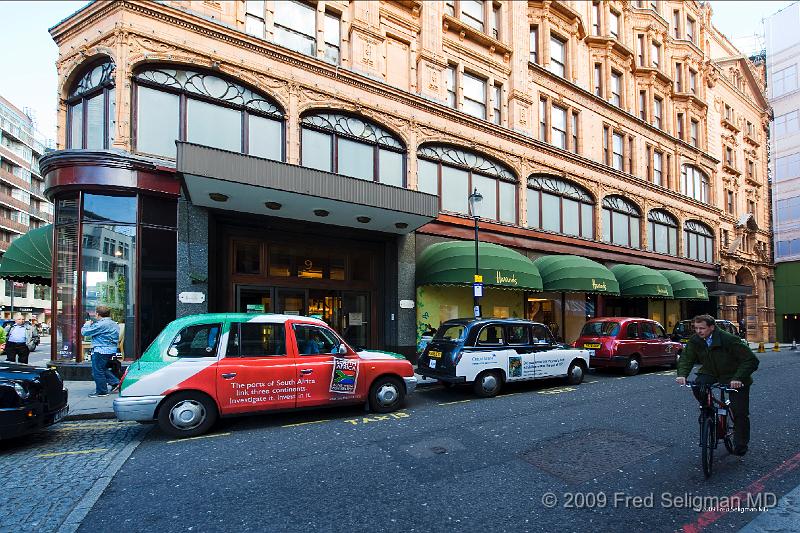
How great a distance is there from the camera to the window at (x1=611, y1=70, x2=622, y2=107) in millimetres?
25453

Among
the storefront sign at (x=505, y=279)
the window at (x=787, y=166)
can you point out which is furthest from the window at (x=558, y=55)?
the window at (x=787, y=166)

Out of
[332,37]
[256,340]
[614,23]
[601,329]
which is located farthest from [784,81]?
[256,340]

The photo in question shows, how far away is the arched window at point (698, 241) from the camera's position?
1147 inches

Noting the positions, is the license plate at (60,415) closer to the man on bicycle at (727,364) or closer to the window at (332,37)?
the man on bicycle at (727,364)

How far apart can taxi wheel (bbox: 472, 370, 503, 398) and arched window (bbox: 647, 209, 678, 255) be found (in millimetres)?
20972

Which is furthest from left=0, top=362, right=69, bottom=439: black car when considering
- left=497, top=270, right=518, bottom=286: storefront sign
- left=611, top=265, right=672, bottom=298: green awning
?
left=611, top=265, right=672, bottom=298: green awning

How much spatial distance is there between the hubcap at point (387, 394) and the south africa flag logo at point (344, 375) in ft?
1.97

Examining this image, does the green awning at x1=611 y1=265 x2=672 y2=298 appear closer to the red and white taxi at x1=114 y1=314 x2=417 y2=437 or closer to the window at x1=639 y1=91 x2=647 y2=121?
the window at x1=639 y1=91 x2=647 y2=121

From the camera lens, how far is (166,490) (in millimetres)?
4703

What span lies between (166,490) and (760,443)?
7663mm

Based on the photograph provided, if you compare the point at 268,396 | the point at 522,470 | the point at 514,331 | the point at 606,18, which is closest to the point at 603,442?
the point at 522,470

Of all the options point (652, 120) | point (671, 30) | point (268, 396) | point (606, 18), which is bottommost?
point (268, 396)

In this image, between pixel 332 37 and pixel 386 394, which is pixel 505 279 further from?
pixel 332 37

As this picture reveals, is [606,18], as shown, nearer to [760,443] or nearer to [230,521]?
[760,443]
